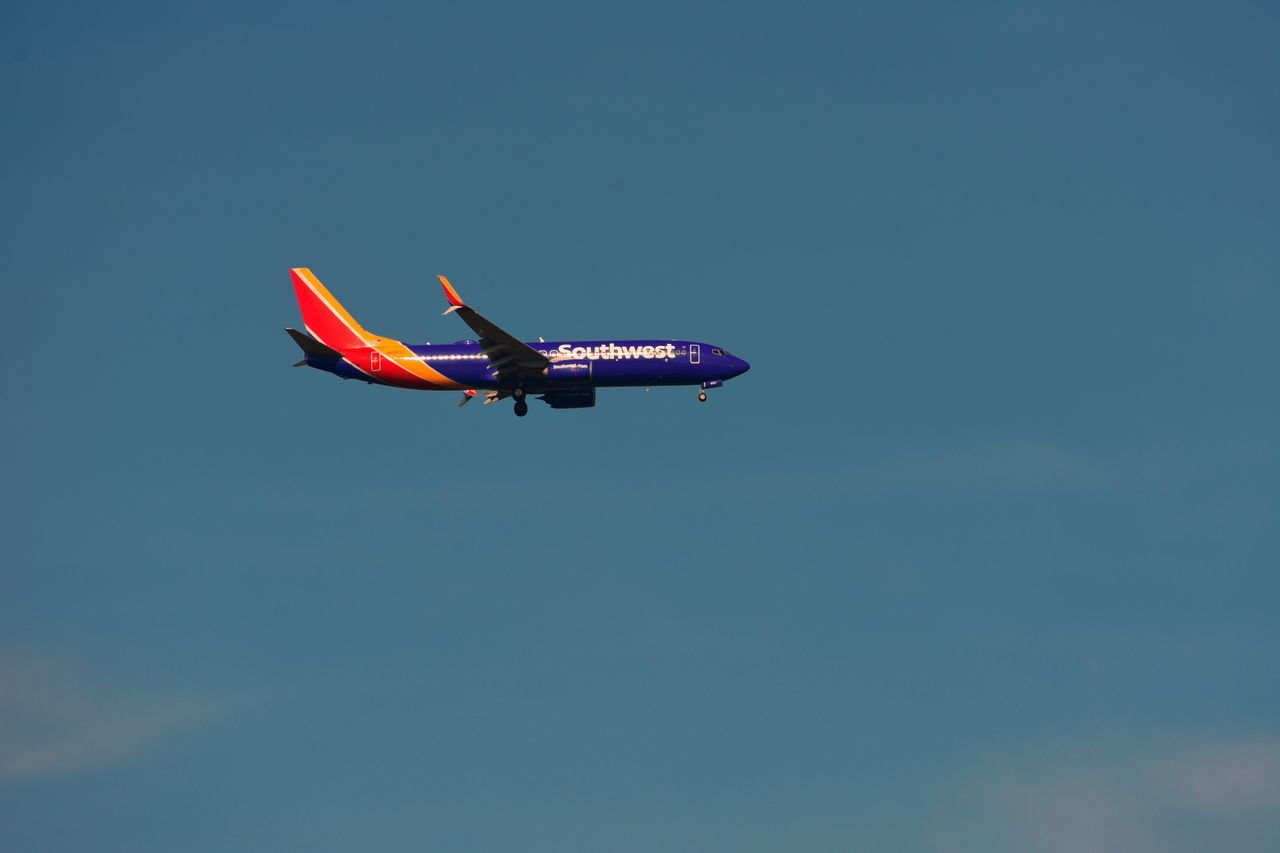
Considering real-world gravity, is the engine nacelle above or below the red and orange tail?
below

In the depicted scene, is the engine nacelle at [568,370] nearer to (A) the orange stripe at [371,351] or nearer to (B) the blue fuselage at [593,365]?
(B) the blue fuselage at [593,365]

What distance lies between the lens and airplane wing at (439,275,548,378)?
111m

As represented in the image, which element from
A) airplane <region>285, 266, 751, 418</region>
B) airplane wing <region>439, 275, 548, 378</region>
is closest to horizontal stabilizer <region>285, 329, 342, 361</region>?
airplane <region>285, 266, 751, 418</region>

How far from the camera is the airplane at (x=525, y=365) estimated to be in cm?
11519

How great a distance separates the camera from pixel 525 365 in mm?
114500

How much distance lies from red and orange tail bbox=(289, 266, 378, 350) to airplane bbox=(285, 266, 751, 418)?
0.36 feet

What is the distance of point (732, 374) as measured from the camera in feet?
387

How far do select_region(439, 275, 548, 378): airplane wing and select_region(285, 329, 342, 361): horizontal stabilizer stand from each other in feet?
37.9

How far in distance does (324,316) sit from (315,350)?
6.04 metres

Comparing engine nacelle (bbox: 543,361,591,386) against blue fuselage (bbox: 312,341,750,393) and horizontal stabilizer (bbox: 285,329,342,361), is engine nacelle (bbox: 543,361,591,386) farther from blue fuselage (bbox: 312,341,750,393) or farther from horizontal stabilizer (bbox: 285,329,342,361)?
horizontal stabilizer (bbox: 285,329,342,361)

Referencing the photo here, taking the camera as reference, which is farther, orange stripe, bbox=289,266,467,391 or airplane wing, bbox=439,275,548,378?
orange stripe, bbox=289,266,467,391

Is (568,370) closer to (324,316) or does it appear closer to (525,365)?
(525,365)

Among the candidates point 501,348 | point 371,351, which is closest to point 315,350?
point 371,351

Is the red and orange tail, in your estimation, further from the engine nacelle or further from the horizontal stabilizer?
the engine nacelle
